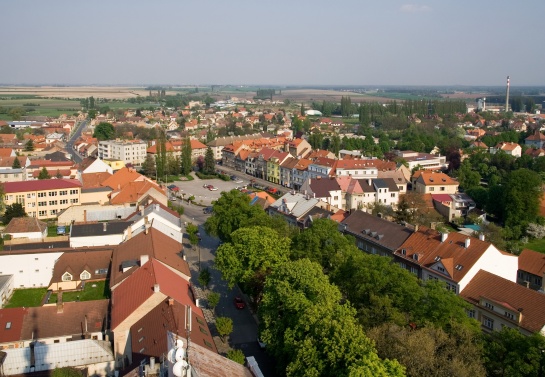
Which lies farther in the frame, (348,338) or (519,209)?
(519,209)

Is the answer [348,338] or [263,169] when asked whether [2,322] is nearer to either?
[348,338]

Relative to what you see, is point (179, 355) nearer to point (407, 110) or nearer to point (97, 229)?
point (97, 229)

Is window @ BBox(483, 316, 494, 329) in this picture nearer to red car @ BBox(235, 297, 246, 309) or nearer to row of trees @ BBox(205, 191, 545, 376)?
row of trees @ BBox(205, 191, 545, 376)

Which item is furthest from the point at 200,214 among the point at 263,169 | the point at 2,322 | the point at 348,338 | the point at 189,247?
the point at 348,338

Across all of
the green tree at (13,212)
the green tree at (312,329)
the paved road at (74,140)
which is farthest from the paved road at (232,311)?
the paved road at (74,140)

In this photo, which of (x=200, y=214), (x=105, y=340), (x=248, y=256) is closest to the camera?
(x=105, y=340)

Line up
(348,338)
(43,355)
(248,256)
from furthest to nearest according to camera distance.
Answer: (248,256) → (43,355) → (348,338)

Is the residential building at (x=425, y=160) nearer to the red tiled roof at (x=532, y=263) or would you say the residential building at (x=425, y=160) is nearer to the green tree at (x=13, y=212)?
the red tiled roof at (x=532, y=263)
